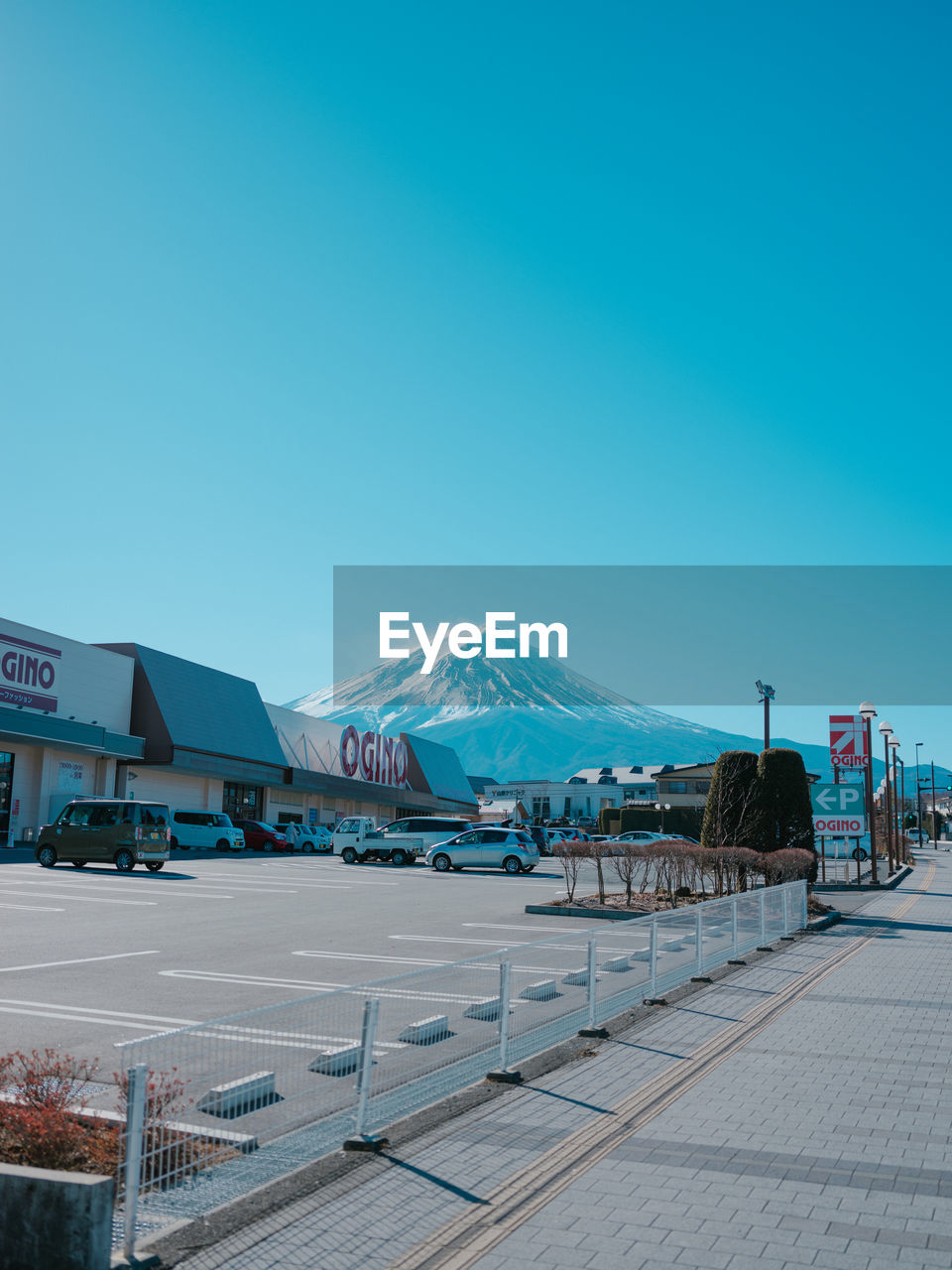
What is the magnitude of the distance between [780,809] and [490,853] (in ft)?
50.0

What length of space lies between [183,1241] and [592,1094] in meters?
3.55

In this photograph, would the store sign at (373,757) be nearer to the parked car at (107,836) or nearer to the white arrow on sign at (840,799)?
the parked car at (107,836)

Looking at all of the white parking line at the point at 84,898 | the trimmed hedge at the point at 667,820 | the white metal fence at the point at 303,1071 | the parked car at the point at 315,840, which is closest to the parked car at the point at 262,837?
the parked car at the point at 315,840

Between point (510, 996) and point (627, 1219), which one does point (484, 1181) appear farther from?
point (510, 996)

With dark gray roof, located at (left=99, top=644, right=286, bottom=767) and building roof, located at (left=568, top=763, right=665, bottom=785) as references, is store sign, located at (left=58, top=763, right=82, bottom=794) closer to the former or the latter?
dark gray roof, located at (left=99, top=644, right=286, bottom=767)

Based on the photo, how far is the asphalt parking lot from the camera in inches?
416

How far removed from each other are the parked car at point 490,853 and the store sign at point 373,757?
2635cm

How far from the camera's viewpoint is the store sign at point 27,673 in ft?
128

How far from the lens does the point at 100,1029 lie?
953cm

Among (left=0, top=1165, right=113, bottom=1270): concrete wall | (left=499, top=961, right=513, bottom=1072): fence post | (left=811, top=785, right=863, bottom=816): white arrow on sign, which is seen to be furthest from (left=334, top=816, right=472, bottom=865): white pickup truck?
(left=0, top=1165, right=113, bottom=1270): concrete wall

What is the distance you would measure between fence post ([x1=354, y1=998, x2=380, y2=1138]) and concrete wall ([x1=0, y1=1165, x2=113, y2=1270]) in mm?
1977

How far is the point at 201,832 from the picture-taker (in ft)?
150

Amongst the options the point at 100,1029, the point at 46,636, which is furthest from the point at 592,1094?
the point at 46,636

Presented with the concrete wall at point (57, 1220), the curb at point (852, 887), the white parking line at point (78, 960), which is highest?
the concrete wall at point (57, 1220)
